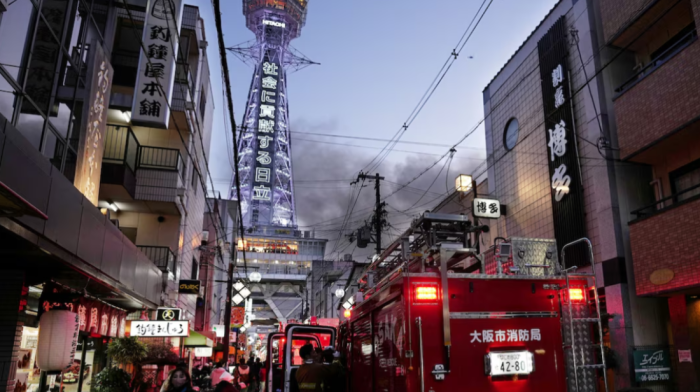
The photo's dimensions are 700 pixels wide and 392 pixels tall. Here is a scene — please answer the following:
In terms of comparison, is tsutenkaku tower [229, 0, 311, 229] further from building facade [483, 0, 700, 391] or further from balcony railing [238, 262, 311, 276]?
building facade [483, 0, 700, 391]

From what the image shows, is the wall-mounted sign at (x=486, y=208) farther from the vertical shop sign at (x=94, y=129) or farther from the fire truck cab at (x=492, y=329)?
the vertical shop sign at (x=94, y=129)

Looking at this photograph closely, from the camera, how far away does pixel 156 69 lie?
15211mm

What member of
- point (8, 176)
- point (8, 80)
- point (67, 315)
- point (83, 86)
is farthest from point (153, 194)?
point (8, 176)

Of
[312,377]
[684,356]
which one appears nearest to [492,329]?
[312,377]

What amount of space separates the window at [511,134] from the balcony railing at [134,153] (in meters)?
13.8

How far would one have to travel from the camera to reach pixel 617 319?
1446cm

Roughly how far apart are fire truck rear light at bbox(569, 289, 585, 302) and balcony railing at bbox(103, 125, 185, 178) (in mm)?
16285

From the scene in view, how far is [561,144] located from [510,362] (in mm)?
12510

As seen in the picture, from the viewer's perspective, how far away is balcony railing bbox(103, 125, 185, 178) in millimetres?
19656

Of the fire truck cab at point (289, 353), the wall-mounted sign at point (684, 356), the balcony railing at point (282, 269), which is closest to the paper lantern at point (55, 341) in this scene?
the fire truck cab at point (289, 353)

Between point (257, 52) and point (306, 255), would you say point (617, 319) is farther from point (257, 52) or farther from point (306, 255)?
point (257, 52)

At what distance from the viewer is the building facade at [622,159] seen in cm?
1357

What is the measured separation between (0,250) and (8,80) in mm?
2786

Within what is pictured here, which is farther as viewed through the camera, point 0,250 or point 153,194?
point 153,194
